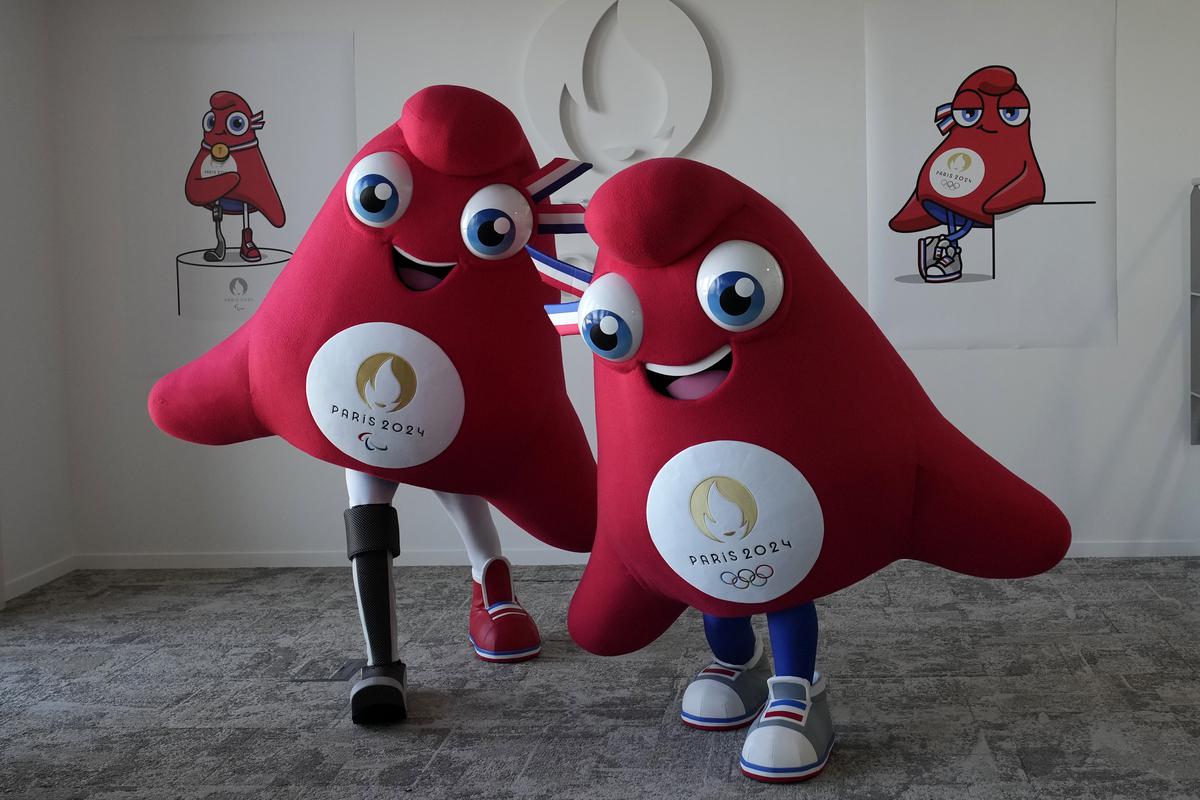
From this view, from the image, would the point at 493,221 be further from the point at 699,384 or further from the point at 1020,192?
the point at 1020,192

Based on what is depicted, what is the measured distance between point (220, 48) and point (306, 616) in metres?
1.75

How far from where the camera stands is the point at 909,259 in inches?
132

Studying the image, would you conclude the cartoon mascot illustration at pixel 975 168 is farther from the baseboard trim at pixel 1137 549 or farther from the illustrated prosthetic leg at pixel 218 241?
the illustrated prosthetic leg at pixel 218 241

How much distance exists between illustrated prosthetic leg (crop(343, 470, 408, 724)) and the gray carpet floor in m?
0.11

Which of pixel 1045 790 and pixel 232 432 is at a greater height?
pixel 232 432

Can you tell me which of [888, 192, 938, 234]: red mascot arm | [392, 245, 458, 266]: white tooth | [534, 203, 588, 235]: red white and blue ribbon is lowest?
[392, 245, 458, 266]: white tooth

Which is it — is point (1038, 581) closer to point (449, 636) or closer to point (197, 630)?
point (449, 636)

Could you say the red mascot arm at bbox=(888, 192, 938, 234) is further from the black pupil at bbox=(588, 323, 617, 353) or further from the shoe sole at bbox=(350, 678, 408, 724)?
the shoe sole at bbox=(350, 678, 408, 724)

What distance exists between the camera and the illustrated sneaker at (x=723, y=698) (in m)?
2.04

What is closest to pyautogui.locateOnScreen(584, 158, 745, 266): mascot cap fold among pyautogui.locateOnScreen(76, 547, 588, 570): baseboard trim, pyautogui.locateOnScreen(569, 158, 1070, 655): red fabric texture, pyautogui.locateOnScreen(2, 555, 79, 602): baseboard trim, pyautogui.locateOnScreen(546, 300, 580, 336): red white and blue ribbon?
pyautogui.locateOnScreen(569, 158, 1070, 655): red fabric texture

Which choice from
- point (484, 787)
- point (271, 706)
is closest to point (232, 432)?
point (271, 706)

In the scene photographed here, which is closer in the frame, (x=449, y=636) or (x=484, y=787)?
(x=484, y=787)

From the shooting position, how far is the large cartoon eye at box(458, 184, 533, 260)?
6.39 feet

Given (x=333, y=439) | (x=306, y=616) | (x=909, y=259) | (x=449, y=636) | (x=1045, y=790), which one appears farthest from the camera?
(x=909, y=259)
